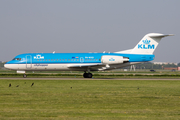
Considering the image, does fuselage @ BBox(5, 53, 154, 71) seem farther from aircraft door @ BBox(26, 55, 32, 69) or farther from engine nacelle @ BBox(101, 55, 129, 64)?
engine nacelle @ BBox(101, 55, 129, 64)

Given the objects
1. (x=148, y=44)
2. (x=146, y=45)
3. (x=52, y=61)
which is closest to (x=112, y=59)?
(x=146, y=45)

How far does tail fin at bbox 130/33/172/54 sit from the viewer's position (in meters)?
45.2

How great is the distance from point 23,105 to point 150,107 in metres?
6.82

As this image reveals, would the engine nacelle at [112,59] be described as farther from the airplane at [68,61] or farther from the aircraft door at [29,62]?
the aircraft door at [29,62]

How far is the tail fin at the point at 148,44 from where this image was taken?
45156 mm

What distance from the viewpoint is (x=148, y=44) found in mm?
45281

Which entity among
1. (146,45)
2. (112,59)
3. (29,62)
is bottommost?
(112,59)

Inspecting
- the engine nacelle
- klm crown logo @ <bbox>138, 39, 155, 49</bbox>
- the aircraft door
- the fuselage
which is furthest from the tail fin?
the aircraft door

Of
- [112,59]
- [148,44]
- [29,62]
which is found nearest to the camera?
[112,59]

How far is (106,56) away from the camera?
42.7m

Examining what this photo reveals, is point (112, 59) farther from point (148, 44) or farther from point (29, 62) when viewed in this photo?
point (29, 62)

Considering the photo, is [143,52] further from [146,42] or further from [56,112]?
[56,112]

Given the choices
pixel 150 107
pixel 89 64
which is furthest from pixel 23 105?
pixel 89 64

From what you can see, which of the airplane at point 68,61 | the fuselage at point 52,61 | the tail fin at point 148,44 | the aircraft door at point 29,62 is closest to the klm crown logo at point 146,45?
the tail fin at point 148,44
